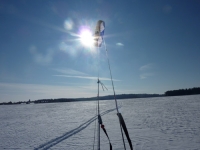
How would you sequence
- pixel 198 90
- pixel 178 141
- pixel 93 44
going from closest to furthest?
pixel 93 44
pixel 178 141
pixel 198 90

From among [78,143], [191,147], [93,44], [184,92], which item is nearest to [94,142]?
[78,143]

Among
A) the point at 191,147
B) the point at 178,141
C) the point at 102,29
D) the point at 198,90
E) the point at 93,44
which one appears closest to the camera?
the point at 102,29

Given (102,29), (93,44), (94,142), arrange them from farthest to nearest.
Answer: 1. (94,142)
2. (93,44)
3. (102,29)

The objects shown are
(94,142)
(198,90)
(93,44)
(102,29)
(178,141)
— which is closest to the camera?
(102,29)

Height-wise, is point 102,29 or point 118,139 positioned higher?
point 102,29

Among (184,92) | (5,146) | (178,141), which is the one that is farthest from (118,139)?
(184,92)

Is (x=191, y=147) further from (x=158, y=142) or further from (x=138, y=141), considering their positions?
(x=138, y=141)

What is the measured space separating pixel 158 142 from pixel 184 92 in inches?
3899

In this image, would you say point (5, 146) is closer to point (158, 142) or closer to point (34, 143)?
point (34, 143)

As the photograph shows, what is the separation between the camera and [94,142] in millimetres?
7645

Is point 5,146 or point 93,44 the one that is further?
point 5,146

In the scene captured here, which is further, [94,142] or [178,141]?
[94,142]

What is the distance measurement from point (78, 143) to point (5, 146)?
11.4 feet

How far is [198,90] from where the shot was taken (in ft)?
303
